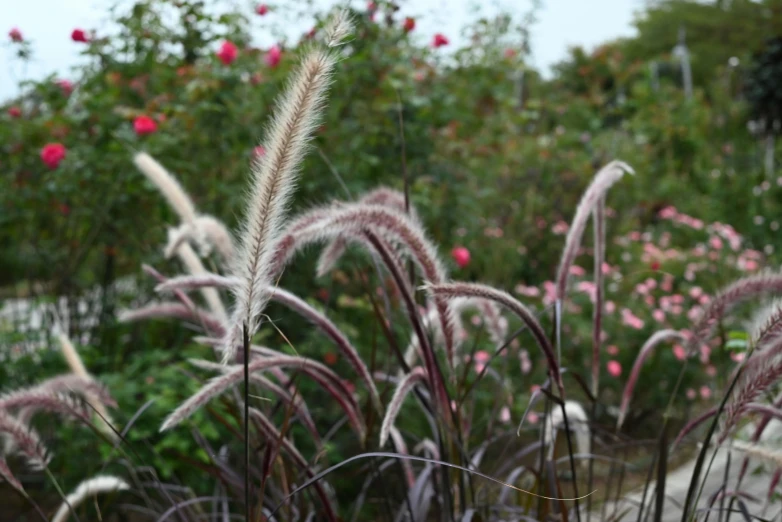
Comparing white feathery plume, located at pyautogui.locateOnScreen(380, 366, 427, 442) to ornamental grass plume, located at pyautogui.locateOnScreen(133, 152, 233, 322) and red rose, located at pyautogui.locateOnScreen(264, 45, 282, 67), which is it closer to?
ornamental grass plume, located at pyautogui.locateOnScreen(133, 152, 233, 322)

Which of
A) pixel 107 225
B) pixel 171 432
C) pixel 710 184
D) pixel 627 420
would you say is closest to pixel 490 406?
pixel 627 420

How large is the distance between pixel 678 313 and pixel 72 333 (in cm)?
332

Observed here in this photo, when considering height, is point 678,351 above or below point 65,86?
below

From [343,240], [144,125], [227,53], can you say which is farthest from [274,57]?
[343,240]

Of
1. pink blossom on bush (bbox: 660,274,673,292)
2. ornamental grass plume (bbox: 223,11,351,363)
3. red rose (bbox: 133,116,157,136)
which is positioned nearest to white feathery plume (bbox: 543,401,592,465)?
ornamental grass plume (bbox: 223,11,351,363)

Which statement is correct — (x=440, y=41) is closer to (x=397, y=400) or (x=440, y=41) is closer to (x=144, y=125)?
(x=144, y=125)

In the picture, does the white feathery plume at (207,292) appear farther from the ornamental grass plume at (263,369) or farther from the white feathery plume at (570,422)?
the white feathery plume at (570,422)

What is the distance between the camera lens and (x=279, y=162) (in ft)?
2.77

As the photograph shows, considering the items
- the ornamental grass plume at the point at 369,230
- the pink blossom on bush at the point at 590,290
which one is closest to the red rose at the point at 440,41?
the pink blossom on bush at the point at 590,290

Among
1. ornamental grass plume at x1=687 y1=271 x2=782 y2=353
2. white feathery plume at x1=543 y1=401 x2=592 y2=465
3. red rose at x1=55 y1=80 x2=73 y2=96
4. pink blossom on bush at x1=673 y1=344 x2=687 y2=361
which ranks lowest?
pink blossom on bush at x1=673 y1=344 x2=687 y2=361

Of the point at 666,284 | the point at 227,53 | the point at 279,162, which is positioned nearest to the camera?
the point at 279,162

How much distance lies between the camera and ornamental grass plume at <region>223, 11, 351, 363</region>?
→ 85 centimetres

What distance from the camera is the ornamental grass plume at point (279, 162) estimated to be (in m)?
0.85

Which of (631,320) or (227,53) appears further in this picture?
(631,320)
